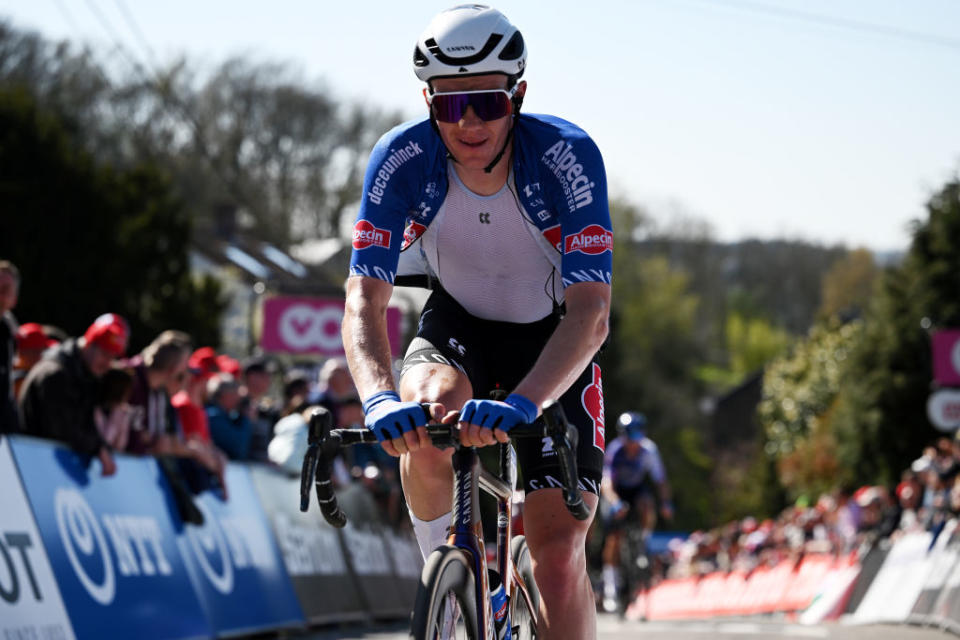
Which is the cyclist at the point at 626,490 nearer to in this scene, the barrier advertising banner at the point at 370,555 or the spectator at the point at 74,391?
the barrier advertising banner at the point at 370,555

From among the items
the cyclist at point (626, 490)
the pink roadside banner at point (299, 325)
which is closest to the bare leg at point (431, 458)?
the cyclist at point (626, 490)

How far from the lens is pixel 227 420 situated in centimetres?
1316

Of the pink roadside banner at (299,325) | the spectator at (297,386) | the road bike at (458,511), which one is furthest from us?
the pink roadside banner at (299,325)

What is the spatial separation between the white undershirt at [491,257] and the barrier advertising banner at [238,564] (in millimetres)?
5737

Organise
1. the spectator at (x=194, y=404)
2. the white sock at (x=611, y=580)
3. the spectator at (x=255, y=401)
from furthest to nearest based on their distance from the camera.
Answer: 1. the white sock at (x=611, y=580)
2. the spectator at (x=255, y=401)
3. the spectator at (x=194, y=404)

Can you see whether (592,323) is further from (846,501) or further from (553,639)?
(846,501)

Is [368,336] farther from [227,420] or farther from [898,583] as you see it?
[898,583]

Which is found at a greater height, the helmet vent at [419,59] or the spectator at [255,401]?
the helmet vent at [419,59]

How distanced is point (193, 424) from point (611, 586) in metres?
8.24

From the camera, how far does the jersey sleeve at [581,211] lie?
501 cm

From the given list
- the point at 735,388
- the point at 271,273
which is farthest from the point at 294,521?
the point at 735,388

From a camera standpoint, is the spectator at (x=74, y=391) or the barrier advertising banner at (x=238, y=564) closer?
the spectator at (x=74, y=391)

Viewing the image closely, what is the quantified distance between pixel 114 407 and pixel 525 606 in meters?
5.44

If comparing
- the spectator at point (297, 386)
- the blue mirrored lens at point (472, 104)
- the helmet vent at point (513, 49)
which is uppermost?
the helmet vent at point (513, 49)
